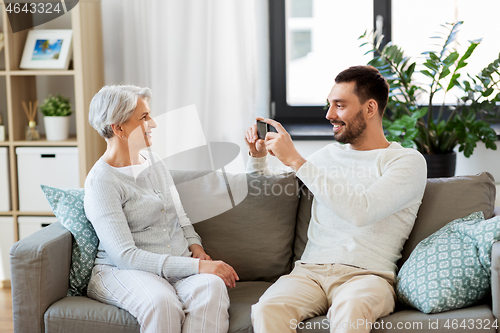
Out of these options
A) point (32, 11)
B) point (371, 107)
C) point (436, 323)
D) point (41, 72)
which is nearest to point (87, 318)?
point (436, 323)

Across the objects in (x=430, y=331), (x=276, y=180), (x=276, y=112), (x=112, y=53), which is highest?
(x=112, y=53)

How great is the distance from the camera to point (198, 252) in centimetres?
180

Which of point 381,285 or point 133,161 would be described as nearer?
point 381,285

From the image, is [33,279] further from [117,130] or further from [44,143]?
[44,143]

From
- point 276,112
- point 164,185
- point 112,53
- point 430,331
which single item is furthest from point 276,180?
point 112,53

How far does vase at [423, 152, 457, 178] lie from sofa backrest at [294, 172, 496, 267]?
70cm

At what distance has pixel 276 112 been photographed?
3123mm

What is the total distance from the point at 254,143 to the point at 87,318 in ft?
2.80

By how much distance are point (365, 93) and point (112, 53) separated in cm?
182

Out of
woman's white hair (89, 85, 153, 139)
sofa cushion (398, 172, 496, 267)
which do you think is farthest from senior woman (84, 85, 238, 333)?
sofa cushion (398, 172, 496, 267)

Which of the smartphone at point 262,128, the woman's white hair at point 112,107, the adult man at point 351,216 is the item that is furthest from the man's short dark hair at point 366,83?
the woman's white hair at point 112,107

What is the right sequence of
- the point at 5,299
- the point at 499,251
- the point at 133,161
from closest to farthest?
1. the point at 499,251
2. the point at 133,161
3. the point at 5,299

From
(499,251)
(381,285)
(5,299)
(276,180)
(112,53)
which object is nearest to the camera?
(499,251)

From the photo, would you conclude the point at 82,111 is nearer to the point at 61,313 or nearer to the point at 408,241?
the point at 61,313
